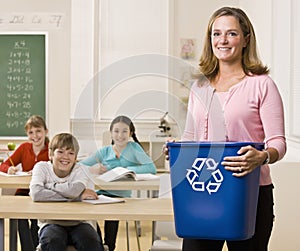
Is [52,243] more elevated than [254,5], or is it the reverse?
[254,5]

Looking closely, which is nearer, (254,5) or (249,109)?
(249,109)

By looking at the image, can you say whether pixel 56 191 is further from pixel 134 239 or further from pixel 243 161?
pixel 134 239

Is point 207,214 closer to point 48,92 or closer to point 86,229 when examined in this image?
point 86,229

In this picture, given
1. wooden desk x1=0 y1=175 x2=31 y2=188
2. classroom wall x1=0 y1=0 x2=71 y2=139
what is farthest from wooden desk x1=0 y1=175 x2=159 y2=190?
classroom wall x1=0 y1=0 x2=71 y2=139

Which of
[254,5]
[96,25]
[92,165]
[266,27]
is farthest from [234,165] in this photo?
[96,25]

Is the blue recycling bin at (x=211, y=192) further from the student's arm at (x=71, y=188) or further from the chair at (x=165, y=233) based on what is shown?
the student's arm at (x=71, y=188)

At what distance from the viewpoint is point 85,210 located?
2668 mm

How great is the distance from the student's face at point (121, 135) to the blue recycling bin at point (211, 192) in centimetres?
90

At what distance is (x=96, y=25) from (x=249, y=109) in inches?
171

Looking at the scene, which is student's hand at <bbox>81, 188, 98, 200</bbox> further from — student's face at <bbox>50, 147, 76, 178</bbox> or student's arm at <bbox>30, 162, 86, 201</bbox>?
student's face at <bbox>50, 147, 76, 178</bbox>

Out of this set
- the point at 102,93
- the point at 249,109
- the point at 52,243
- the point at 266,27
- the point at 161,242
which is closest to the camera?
the point at 249,109

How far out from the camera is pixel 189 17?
19.7ft

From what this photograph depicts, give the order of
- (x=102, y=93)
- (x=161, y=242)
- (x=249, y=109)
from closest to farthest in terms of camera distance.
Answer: (x=249, y=109)
(x=161, y=242)
(x=102, y=93)

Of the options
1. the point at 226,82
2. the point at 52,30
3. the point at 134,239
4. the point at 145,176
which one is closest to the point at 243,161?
the point at 226,82
